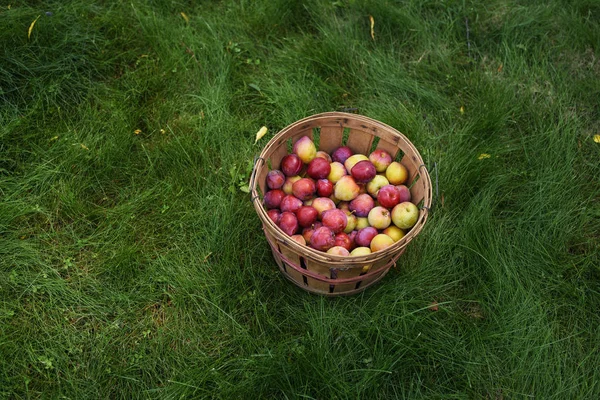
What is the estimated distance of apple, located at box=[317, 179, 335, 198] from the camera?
251 centimetres

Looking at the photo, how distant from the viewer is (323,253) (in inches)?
78.3

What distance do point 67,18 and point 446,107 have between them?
99.4 inches

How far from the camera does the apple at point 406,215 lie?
2.33m

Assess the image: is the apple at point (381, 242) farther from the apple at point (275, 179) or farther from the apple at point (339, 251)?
Answer: the apple at point (275, 179)

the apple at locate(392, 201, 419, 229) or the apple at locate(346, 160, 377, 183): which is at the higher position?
the apple at locate(346, 160, 377, 183)

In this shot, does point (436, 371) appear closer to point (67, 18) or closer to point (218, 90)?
point (218, 90)

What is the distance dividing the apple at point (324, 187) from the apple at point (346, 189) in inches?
1.2

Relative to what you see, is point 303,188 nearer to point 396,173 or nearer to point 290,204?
point 290,204

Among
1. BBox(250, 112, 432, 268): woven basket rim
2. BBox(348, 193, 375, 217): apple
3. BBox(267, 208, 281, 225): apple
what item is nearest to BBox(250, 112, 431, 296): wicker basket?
BBox(250, 112, 432, 268): woven basket rim

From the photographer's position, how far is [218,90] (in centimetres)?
316

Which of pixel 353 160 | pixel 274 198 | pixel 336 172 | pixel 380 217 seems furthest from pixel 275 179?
pixel 380 217

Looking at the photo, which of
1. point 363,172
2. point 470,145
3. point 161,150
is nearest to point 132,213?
point 161,150

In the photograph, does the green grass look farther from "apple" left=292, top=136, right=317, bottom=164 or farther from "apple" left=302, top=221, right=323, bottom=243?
"apple" left=292, top=136, right=317, bottom=164

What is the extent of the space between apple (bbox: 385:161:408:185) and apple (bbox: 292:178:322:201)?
400 mm
